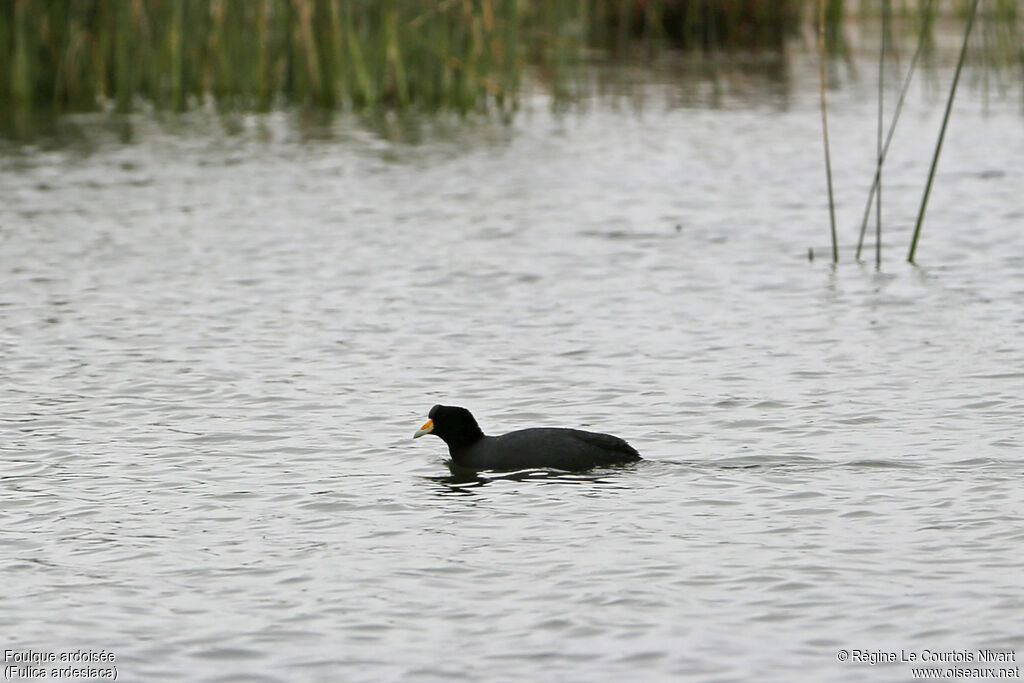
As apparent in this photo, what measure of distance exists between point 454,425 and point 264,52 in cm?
1741

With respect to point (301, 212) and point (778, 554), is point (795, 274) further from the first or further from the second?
point (778, 554)

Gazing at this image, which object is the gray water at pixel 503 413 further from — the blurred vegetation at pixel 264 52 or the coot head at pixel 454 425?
the blurred vegetation at pixel 264 52

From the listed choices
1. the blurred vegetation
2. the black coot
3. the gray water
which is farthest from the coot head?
the blurred vegetation

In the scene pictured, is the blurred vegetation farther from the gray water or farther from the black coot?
the black coot

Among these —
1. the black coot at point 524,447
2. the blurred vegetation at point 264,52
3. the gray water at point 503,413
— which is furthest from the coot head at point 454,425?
the blurred vegetation at point 264,52

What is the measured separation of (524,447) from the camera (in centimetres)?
1070

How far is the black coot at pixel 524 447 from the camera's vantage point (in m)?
10.6

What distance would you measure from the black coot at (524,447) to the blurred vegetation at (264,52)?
14860 mm

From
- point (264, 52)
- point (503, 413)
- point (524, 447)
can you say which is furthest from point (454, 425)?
point (264, 52)

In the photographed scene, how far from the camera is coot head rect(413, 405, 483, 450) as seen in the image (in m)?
11.0

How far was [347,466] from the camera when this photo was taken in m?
11.0

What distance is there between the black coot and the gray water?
113 millimetres

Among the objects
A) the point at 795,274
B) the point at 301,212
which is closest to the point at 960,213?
the point at 795,274

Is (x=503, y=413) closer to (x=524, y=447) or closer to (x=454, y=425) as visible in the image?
(x=454, y=425)
